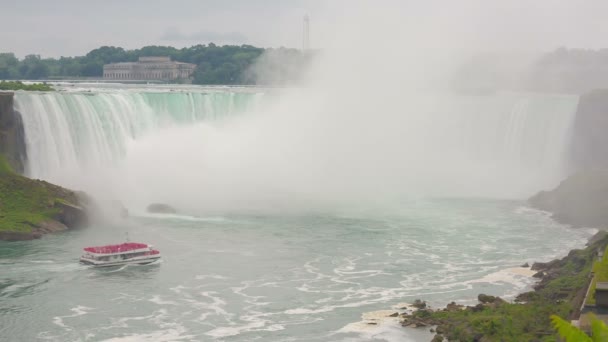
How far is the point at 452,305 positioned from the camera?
24812 mm

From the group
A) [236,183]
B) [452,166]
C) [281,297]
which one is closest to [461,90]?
[452,166]

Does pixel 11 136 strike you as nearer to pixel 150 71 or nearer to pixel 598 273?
pixel 598 273

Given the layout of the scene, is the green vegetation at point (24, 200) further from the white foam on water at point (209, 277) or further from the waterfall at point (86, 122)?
the white foam on water at point (209, 277)

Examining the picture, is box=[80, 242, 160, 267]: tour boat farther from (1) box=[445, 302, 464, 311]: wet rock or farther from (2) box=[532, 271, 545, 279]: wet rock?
(2) box=[532, 271, 545, 279]: wet rock

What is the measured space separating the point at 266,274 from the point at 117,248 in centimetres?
460

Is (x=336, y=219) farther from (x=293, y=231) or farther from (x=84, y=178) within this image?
(x=84, y=178)

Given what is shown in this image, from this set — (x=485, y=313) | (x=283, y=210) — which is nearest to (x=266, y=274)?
(x=485, y=313)

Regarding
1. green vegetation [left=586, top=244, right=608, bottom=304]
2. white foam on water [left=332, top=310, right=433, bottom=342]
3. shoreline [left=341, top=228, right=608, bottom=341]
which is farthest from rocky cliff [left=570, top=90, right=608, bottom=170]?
white foam on water [left=332, top=310, right=433, bottom=342]

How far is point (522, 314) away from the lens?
23250 millimetres

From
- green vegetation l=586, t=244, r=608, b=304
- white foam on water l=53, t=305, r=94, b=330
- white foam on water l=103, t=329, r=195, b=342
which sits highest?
green vegetation l=586, t=244, r=608, b=304

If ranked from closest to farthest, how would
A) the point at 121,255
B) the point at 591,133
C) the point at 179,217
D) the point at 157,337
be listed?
the point at 157,337 < the point at 121,255 < the point at 179,217 < the point at 591,133

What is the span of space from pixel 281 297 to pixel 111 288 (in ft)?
14.5

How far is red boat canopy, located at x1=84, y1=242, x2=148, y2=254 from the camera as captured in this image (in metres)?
30.1

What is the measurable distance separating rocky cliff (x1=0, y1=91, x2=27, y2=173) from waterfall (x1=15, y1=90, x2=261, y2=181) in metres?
0.47
